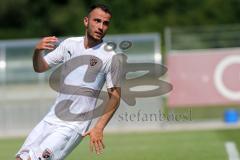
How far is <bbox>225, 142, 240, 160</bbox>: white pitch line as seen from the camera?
12.7 m

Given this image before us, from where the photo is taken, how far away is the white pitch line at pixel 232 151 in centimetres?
1268

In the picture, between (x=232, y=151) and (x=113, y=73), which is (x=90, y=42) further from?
(x=232, y=151)

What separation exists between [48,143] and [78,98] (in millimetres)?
556

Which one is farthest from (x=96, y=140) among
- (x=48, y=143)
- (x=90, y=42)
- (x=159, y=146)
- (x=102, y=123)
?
(x=159, y=146)

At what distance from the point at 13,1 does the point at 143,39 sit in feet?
117

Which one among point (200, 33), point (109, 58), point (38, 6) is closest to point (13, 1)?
point (38, 6)

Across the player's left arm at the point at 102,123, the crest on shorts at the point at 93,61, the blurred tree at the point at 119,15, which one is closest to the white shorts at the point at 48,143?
the player's left arm at the point at 102,123

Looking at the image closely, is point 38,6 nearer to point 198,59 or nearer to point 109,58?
point 198,59

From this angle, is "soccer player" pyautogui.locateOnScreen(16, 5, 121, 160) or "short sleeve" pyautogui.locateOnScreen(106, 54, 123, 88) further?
"short sleeve" pyautogui.locateOnScreen(106, 54, 123, 88)

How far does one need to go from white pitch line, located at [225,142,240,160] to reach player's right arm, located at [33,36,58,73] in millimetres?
5668

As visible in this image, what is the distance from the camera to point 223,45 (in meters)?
22.4

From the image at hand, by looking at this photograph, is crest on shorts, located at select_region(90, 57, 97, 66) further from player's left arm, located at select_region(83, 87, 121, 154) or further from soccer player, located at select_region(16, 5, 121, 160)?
player's left arm, located at select_region(83, 87, 121, 154)

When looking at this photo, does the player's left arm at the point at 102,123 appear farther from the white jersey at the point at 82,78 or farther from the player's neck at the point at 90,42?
the player's neck at the point at 90,42

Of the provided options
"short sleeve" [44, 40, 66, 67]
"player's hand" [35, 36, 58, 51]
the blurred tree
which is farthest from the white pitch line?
the blurred tree
